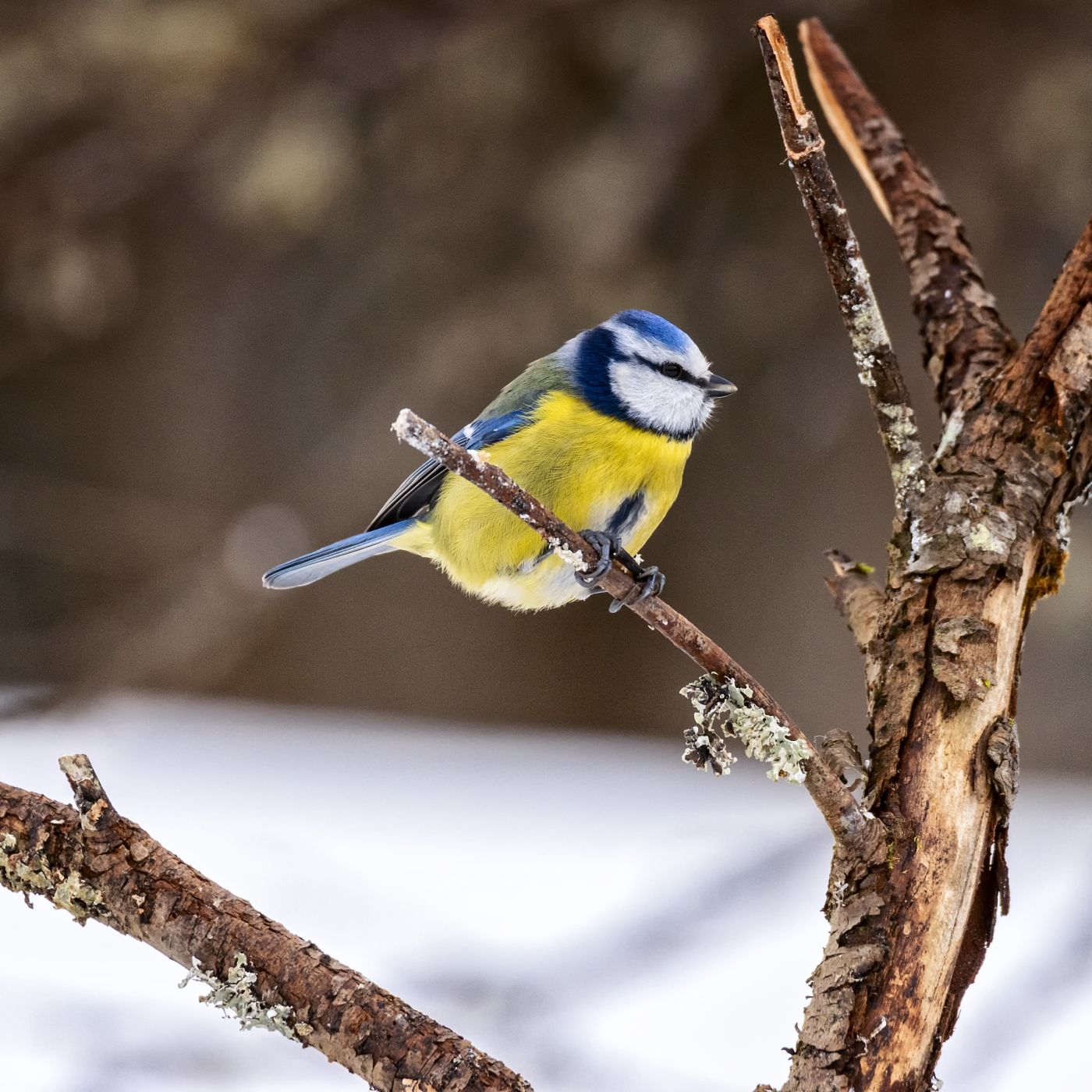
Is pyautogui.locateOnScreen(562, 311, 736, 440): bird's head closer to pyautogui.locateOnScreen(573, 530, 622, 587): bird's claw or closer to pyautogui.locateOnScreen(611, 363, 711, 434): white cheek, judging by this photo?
pyautogui.locateOnScreen(611, 363, 711, 434): white cheek

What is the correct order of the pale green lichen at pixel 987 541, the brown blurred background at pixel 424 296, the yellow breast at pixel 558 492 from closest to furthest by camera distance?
the pale green lichen at pixel 987 541 → the yellow breast at pixel 558 492 → the brown blurred background at pixel 424 296

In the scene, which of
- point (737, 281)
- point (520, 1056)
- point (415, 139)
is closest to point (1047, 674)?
point (737, 281)

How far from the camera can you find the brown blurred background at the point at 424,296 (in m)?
1.70

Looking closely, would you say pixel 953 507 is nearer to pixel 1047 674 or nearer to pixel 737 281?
pixel 737 281

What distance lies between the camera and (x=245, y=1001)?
62 centimetres

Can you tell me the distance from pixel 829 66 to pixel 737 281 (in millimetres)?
580

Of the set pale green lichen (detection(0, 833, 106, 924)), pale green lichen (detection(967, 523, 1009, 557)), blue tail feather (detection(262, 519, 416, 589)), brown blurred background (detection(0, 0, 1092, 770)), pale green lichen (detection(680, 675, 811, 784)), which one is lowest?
pale green lichen (detection(0, 833, 106, 924))

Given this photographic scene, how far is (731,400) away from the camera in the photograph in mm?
1858

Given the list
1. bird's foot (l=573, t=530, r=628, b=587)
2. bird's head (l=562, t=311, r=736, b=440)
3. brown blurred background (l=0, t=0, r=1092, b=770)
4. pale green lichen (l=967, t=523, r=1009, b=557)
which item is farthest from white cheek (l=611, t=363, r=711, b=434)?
brown blurred background (l=0, t=0, r=1092, b=770)

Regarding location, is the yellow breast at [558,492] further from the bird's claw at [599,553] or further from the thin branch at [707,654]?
the thin branch at [707,654]

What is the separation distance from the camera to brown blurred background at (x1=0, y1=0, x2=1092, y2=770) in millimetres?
1695

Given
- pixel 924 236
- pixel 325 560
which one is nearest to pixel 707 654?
pixel 325 560

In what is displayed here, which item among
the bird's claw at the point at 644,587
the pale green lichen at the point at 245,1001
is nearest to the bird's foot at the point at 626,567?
the bird's claw at the point at 644,587

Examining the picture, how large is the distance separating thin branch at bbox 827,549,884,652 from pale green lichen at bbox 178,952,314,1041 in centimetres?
47
